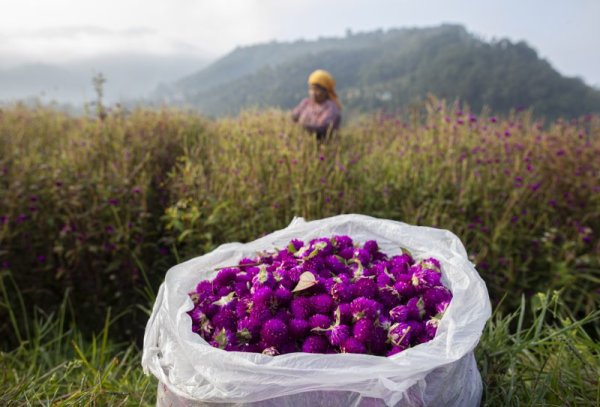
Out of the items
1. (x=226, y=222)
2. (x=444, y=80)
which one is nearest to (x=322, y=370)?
(x=226, y=222)

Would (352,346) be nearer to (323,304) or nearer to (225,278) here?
(323,304)

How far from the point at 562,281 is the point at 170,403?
2.31 m

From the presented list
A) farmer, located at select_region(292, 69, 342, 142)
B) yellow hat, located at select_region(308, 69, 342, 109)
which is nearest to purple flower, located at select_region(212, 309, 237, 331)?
farmer, located at select_region(292, 69, 342, 142)

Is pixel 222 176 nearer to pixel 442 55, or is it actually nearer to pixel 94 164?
pixel 94 164

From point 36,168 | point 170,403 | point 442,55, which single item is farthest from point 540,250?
point 442,55

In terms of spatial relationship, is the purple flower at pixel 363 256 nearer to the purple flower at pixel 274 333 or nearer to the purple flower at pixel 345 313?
the purple flower at pixel 345 313

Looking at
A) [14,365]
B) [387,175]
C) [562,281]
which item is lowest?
[14,365]

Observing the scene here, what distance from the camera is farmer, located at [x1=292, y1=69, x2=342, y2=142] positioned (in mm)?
4707

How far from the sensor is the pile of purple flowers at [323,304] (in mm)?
1112

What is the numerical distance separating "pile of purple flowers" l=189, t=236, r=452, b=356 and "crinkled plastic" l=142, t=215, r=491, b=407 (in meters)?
0.05

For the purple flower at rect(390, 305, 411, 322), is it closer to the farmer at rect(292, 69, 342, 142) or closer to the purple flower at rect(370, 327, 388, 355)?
the purple flower at rect(370, 327, 388, 355)

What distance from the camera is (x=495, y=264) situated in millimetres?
2672

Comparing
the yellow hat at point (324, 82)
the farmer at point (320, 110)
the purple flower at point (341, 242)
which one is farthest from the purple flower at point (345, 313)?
the yellow hat at point (324, 82)

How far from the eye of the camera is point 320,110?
15.6ft
